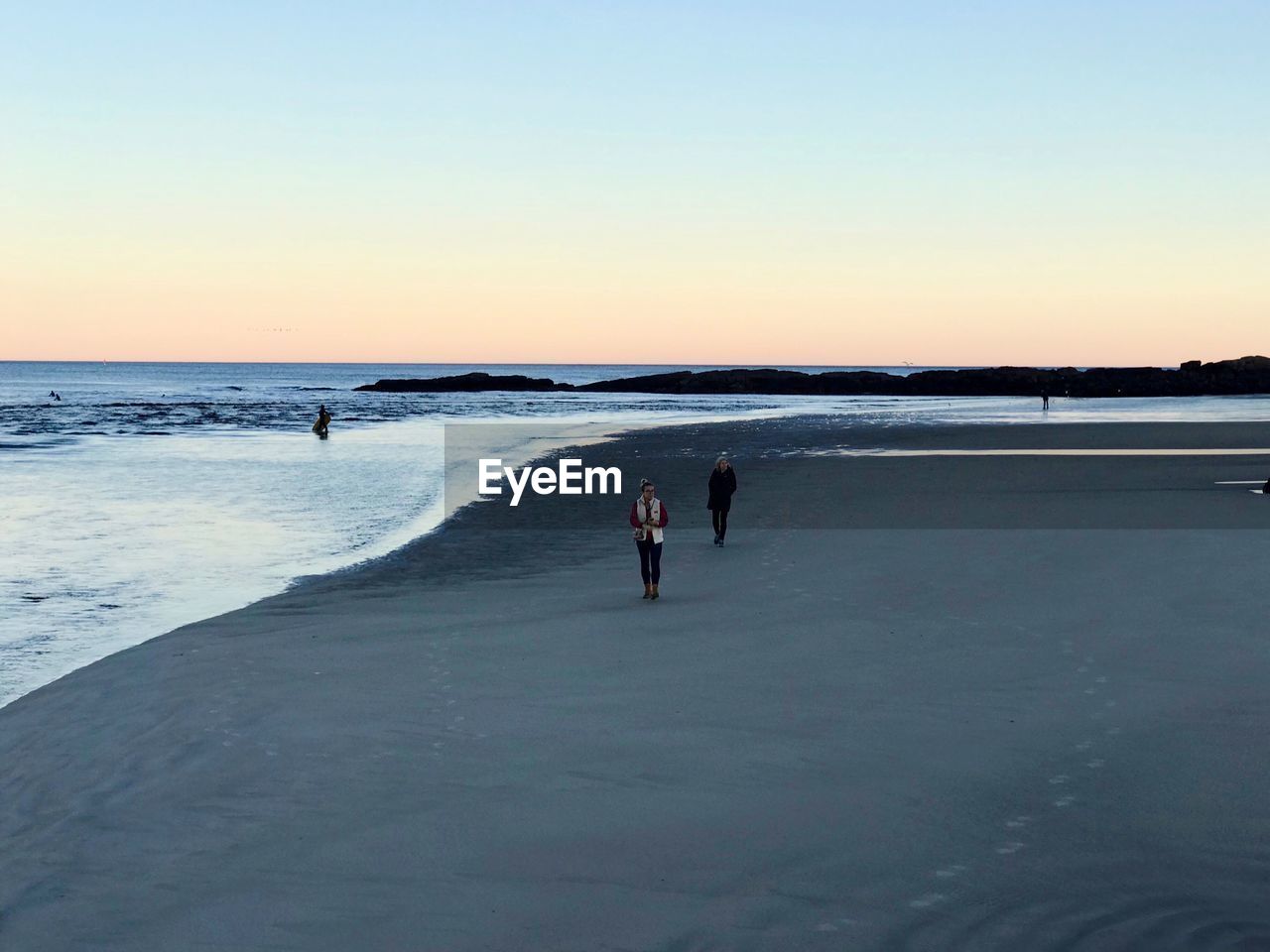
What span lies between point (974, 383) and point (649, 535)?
119 m

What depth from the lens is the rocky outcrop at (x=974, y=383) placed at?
386 feet

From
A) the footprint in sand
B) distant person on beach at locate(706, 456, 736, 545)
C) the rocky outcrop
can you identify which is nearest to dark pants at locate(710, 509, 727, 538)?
distant person on beach at locate(706, 456, 736, 545)

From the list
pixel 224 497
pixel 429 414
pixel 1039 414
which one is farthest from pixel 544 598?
pixel 429 414

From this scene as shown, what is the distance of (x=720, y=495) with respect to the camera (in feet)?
63.9

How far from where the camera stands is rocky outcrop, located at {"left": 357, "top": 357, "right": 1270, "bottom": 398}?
117562mm

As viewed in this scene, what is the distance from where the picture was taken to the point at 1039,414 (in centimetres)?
7012

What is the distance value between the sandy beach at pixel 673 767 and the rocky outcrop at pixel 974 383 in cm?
9911

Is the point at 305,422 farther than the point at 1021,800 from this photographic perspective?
Yes

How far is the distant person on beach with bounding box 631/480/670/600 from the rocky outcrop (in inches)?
3893

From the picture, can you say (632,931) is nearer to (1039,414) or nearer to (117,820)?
(117,820)

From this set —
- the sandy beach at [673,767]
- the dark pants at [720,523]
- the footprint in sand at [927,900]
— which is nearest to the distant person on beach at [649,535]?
the sandy beach at [673,767]

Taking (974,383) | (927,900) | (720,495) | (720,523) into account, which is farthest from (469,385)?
(927,900)

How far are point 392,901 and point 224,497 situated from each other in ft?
79.4

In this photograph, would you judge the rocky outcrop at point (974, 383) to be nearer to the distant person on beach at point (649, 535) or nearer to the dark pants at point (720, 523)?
the dark pants at point (720, 523)
